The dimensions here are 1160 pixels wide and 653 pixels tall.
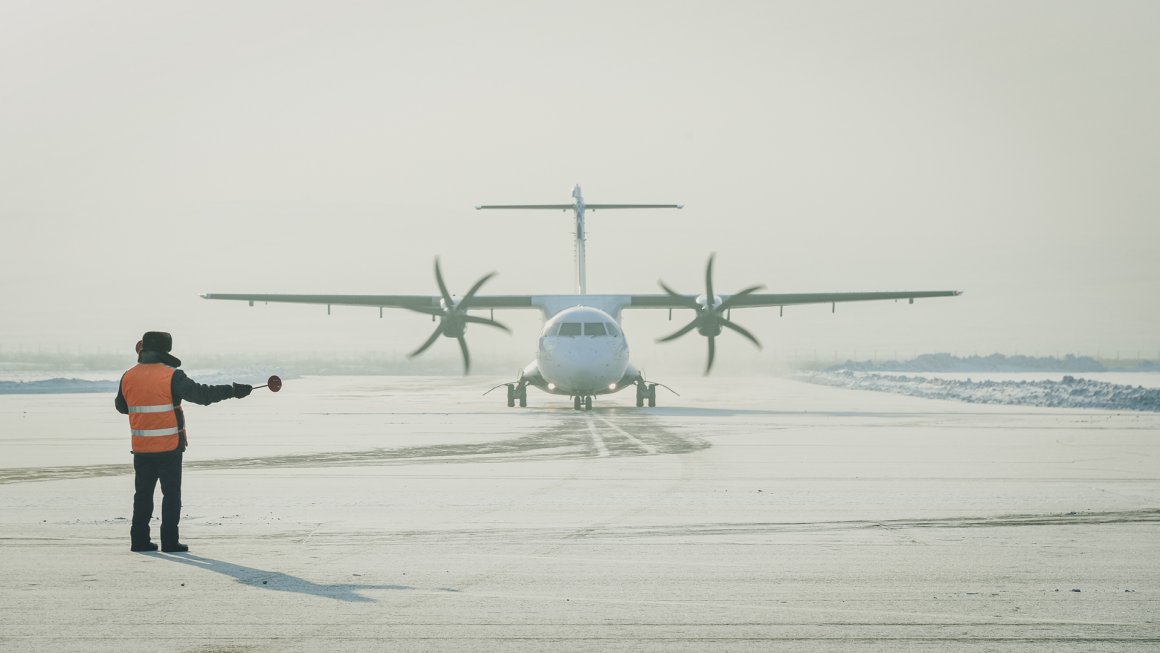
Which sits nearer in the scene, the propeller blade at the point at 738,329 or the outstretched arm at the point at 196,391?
the outstretched arm at the point at 196,391

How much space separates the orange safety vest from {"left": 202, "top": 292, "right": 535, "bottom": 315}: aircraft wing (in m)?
31.9

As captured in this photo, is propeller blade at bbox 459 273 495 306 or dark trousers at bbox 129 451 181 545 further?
propeller blade at bbox 459 273 495 306

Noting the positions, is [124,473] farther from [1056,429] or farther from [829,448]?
[1056,429]

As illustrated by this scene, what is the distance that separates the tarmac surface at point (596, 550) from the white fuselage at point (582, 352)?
13038 millimetres

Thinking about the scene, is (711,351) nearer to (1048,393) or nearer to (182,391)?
(1048,393)

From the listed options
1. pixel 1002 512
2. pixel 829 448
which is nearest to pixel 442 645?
pixel 1002 512

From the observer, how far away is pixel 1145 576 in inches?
308

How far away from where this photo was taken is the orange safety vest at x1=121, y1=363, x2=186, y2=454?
9391mm

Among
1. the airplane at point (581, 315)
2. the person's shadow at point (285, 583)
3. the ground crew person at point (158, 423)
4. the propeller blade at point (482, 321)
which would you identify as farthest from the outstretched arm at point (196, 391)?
the propeller blade at point (482, 321)

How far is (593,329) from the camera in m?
33.9

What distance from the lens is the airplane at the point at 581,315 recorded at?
111ft

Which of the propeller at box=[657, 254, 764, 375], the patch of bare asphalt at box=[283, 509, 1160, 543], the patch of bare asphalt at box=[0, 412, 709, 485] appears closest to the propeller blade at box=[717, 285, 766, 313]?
the propeller at box=[657, 254, 764, 375]

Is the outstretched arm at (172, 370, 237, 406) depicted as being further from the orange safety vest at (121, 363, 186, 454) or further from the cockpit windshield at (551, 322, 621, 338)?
the cockpit windshield at (551, 322, 621, 338)

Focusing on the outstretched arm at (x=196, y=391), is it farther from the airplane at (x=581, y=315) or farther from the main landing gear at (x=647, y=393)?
the main landing gear at (x=647, y=393)
